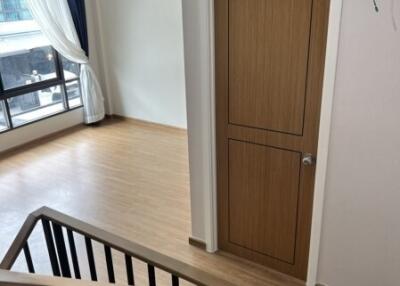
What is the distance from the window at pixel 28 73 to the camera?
4.79 metres

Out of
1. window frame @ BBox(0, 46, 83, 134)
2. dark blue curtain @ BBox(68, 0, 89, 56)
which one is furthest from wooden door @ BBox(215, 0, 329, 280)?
dark blue curtain @ BBox(68, 0, 89, 56)

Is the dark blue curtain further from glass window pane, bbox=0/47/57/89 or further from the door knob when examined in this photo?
the door knob

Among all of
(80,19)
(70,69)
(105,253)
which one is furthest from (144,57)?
(105,253)

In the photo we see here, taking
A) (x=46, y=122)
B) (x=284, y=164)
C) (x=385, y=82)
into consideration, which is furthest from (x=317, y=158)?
(x=46, y=122)

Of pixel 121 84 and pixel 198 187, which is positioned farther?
pixel 121 84

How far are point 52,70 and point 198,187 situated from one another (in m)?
3.45

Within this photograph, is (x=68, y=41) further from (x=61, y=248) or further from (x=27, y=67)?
(x=61, y=248)

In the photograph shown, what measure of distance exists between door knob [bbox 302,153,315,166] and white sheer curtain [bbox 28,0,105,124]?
13.0 feet

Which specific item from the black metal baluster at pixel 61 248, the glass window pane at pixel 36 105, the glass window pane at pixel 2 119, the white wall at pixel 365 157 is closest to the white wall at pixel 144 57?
the glass window pane at pixel 36 105

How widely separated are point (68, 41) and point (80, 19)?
371 millimetres

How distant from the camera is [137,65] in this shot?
5547 mm

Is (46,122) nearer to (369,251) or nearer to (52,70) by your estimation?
(52,70)

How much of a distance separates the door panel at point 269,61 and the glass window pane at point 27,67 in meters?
3.50

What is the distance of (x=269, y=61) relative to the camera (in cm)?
232
